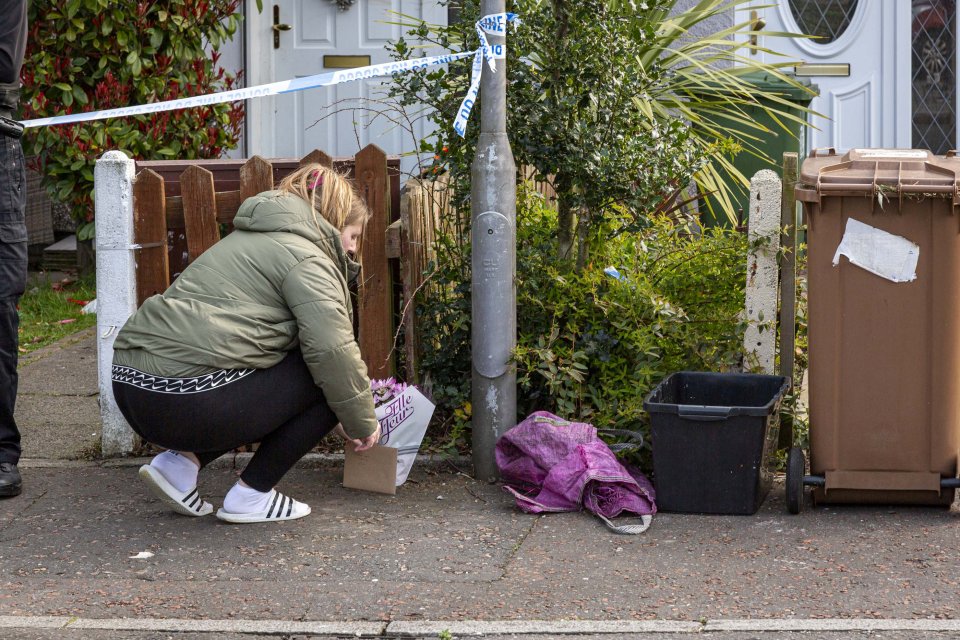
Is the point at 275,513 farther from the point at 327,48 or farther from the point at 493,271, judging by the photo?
the point at 327,48

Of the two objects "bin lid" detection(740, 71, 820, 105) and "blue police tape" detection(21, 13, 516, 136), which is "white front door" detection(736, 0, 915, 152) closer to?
"bin lid" detection(740, 71, 820, 105)

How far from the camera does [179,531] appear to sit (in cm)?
391

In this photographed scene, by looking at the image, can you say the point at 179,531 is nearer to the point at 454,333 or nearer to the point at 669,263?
the point at 454,333

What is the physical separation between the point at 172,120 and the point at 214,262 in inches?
148

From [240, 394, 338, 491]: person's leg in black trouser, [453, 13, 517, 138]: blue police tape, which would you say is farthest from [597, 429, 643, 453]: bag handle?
[453, 13, 517, 138]: blue police tape

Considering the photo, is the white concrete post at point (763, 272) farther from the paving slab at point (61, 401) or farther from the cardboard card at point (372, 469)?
the paving slab at point (61, 401)

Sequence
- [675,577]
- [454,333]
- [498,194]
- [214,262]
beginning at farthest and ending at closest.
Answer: [454,333], [498,194], [214,262], [675,577]

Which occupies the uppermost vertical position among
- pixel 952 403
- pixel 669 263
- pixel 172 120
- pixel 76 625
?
pixel 172 120

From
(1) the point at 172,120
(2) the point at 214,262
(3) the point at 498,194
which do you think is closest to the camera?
(2) the point at 214,262

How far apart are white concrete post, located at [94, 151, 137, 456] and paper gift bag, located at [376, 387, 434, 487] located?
1090 millimetres

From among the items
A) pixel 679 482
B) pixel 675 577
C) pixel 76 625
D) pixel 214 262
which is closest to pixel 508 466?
pixel 679 482

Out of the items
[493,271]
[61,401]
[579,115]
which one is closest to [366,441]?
[493,271]

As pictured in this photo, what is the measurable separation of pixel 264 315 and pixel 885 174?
1988 mm

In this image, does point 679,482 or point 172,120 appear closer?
point 679,482
